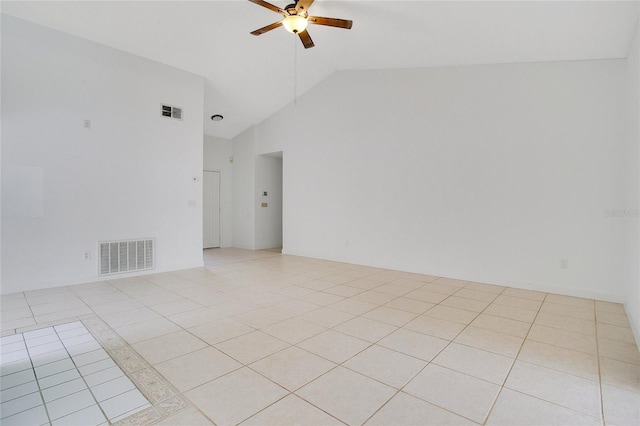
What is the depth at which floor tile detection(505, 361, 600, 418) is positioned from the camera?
1786 millimetres

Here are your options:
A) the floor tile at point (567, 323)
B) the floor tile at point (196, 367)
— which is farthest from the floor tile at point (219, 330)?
the floor tile at point (567, 323)

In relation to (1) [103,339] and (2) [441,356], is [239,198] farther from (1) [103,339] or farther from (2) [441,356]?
(2) [441,356]

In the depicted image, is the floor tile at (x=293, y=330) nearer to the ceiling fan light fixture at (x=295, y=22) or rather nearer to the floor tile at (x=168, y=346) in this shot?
the floor tile at (x=168, y=346)

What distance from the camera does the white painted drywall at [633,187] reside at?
2.86 m

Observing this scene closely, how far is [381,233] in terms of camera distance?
217 inches

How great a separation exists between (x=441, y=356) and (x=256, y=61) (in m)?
5.13

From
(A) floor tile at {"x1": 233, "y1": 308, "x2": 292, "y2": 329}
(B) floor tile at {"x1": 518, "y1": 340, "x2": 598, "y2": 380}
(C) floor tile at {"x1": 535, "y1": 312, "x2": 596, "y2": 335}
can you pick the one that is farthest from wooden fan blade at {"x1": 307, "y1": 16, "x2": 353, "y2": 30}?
(C) floor tile at {"x1": 535, "y1": 312, "x2": 596, "y2": 335}

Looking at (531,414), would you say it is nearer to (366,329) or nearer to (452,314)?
(366,329)

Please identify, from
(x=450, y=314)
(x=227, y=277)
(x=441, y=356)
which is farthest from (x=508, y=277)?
(x=227, y=277)

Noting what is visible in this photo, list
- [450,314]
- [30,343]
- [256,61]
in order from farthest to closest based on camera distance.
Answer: [256,61]
[450,314]
[30,343]

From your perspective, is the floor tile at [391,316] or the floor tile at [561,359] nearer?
the floor tile at [561,359]

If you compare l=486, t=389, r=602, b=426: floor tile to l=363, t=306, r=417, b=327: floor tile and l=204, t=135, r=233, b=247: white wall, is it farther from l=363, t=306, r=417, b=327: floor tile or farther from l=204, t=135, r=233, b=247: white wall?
l=204, t=135, r=233, b=247: white wall

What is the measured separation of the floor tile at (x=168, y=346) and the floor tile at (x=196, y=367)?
81mm

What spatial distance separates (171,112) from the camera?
524 cm
